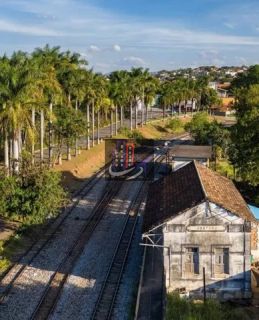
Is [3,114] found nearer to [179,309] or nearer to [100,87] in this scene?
[179,309]

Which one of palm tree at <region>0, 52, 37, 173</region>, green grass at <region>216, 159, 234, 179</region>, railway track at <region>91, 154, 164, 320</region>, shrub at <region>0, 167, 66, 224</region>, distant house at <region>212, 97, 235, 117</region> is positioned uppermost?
palm tree at <region>0, 52, 37, 173</region>

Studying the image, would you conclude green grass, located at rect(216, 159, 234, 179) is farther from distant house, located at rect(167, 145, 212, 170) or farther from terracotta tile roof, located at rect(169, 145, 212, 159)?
distant house, located at rect(167, 145, 212, 170)

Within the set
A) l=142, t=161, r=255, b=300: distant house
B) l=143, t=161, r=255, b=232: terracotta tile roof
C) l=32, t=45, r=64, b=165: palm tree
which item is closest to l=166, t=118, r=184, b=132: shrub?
l=32, t=45, r=64, b=165: palm tree

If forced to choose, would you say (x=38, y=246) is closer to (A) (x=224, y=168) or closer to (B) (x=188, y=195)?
(B) (x=188, y=195)

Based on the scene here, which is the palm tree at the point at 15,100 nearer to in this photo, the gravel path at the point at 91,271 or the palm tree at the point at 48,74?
the palm tree at the point at 48,74

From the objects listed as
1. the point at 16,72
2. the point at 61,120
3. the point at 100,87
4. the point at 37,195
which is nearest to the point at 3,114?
the point at 16,72

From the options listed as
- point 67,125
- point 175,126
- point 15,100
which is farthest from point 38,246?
point 175,126

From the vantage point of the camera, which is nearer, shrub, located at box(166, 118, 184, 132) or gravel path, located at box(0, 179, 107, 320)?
gravel path, located at box(0, 179, 107, 320)
